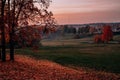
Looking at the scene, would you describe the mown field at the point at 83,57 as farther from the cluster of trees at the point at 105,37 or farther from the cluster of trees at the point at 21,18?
the cluster of trees at the point at 105,37

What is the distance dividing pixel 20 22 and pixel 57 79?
40.2 ft

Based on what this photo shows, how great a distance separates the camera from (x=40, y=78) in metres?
21.6

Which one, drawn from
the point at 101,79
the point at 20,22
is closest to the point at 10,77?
the point at 101,79

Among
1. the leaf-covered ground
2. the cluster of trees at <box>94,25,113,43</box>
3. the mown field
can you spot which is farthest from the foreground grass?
the cluster of trees at <box>94,25,113,43</box>

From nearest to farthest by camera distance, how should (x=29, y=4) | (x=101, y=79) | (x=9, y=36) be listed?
(x=101, y=79) < (x=29, y=4) < (x=9, y=36)

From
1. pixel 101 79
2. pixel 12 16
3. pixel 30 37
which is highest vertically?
pixel 12 16

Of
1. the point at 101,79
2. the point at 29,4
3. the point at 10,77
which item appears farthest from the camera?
the point at 29,4

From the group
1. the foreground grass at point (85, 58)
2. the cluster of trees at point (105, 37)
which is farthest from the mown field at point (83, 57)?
the cluster of trees at point (105, 37)

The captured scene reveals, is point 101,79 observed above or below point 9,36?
below

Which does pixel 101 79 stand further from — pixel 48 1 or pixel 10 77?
pixel 48 1

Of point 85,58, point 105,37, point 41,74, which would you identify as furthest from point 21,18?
point 105,37

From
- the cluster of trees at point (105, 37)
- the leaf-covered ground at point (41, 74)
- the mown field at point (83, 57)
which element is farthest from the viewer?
the cluster of trees at point (105, 37)

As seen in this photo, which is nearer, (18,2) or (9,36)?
(18,2)

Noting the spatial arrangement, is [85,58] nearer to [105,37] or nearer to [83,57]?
[83,57]
